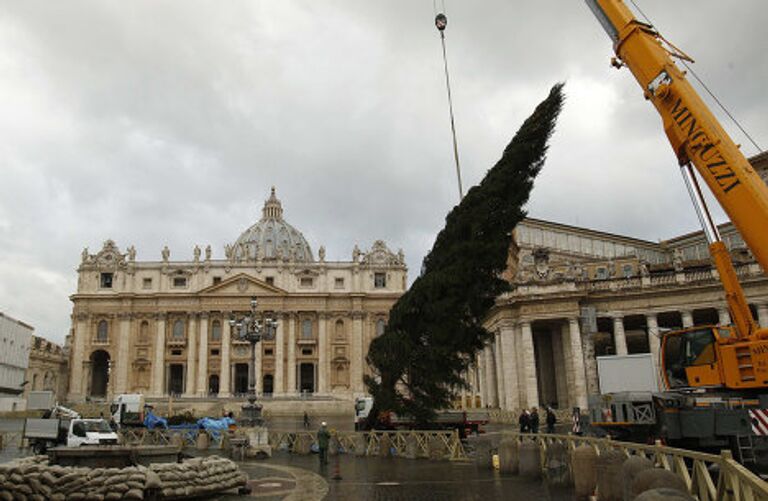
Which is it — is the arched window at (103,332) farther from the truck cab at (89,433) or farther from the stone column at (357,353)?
the truck cab at (89,433)

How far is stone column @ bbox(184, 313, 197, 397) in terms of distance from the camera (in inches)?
3059

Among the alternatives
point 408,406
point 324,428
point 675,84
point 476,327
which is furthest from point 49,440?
point 675,84

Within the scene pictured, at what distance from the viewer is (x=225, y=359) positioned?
78.4 m

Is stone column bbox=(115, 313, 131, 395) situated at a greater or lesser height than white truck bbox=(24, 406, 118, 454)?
greater

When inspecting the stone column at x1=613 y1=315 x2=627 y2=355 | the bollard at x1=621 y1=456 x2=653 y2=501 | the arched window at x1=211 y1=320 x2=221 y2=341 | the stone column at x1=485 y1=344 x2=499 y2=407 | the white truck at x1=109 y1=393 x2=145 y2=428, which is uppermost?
the arched window at x1=211 y1=320 x2=221 y2=341

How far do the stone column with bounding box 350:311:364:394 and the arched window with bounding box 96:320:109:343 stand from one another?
1297 inches

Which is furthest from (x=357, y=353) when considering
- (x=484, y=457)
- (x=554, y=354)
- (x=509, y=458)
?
(x=509, y=458)

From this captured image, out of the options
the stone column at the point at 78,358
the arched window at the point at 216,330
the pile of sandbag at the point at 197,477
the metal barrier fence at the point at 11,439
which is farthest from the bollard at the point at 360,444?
the stone column at the point at 78,358

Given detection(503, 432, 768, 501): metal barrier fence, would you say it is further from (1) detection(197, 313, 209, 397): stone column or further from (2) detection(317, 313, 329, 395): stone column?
(1) detection(197, 313, 209, 397): stone column

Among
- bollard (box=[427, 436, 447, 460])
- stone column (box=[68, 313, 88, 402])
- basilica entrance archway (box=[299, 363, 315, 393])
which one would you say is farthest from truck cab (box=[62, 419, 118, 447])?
basilica entrance archway (box=[299, 363, 315, 393])

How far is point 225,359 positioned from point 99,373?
19712 mm

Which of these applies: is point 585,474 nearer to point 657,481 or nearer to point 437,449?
point 657,481

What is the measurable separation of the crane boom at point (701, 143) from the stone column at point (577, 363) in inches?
939

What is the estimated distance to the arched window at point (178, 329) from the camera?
80625mm
